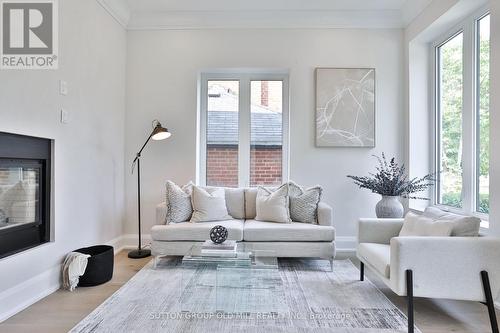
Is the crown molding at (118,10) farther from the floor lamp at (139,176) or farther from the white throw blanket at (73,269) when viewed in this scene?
the white throw blanket at (73,269)

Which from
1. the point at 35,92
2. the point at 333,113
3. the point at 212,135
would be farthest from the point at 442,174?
the point at 35,92

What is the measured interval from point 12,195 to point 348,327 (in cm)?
266

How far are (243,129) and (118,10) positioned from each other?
7.00 ft

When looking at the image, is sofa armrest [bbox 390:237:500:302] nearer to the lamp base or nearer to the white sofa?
the white sofa

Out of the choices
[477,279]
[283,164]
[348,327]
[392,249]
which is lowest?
[348,327]

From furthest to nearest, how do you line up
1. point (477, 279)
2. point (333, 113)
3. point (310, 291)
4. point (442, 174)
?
point (333, 113)
point (442, 174)
point (310, 291)
point (477, 279)

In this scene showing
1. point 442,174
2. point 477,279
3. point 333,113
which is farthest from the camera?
point 333,113

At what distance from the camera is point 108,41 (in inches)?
148

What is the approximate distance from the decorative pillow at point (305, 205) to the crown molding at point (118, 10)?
307 centimetres

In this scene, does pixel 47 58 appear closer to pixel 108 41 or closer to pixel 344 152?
pixel 108 41

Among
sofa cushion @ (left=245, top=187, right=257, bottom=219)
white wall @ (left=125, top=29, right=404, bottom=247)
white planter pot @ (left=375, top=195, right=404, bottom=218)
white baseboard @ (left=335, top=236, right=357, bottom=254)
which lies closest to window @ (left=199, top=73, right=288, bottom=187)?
white wall @ (left=125, top=29, right=404, bottom=247)

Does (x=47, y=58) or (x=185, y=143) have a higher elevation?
(x=47, y=58)

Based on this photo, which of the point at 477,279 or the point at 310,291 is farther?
the point at 310,291

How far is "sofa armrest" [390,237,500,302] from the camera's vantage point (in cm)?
205
